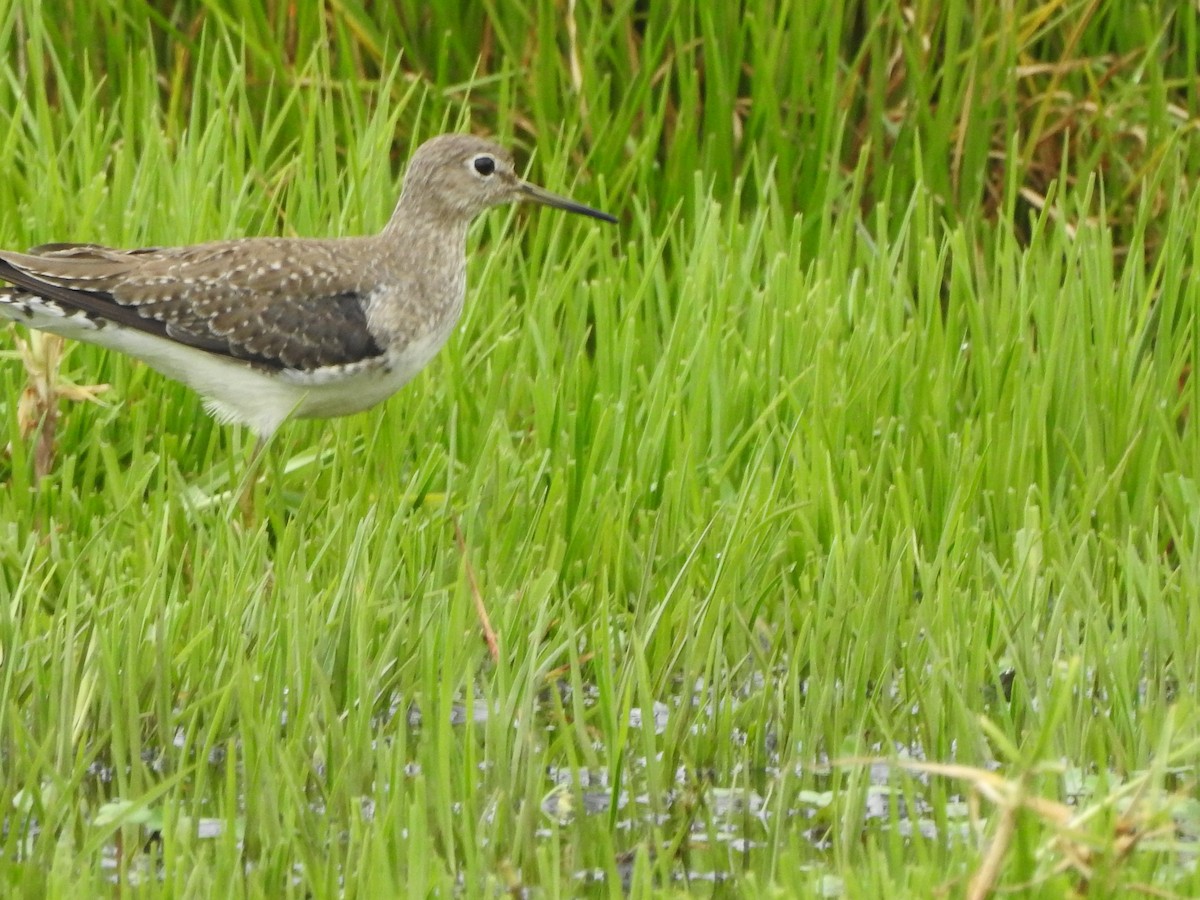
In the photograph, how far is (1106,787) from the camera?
3195 millimetres

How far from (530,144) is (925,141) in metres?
1.50

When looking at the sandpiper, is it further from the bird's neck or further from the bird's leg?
the bird's leg

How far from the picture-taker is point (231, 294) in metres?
5.42

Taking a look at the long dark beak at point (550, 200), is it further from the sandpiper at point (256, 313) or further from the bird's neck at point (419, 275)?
the sandpiper at point (256, 313)

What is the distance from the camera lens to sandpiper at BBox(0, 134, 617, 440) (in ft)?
17.2

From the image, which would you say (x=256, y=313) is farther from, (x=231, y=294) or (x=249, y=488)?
(x=249, y=488)

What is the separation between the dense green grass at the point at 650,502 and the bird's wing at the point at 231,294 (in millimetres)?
296

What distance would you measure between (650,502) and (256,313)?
1257 mm

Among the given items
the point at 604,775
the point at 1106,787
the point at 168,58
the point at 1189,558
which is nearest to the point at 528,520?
the point at 604,775

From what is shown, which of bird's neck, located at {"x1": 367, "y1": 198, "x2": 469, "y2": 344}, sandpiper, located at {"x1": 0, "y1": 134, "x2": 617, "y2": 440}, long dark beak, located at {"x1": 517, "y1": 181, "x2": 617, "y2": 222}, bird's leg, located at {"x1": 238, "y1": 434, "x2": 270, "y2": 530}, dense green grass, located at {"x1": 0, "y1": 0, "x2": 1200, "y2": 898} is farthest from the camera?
long dark beak, located at {"x1": 517, "y1": 181, "x2": 617, "y2": 222}

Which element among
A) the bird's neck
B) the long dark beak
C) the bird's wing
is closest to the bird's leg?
the bird's wing

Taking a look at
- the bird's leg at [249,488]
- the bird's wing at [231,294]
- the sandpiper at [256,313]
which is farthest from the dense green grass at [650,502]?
the bird's wing at [231,294]

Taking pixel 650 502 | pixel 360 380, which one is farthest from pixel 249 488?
pixel 650 502

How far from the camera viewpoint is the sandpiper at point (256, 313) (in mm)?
5238
